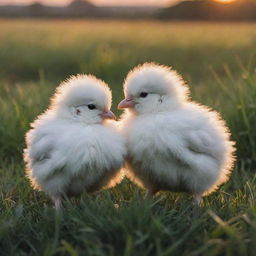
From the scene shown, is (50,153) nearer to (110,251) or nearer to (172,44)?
(110,251)

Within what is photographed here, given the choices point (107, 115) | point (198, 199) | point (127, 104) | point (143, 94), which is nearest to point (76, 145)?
point (107, 115)

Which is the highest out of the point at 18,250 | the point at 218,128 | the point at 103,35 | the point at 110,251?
the point at 218,128

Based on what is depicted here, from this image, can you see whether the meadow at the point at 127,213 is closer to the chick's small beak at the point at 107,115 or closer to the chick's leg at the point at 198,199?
Result: the chick's leg at the point at 198,199

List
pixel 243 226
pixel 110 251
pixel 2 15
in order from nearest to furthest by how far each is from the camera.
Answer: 1. pixel 110 251
2. pixel 243 226
3. pixel 2 15

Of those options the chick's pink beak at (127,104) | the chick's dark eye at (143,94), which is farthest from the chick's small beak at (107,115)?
the chick's dark eye at (143,94)

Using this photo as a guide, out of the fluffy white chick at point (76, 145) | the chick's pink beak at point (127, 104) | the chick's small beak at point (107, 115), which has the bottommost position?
the fluffy white chick at point (76, 145)

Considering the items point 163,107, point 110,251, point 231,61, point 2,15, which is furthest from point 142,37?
point 2,15
